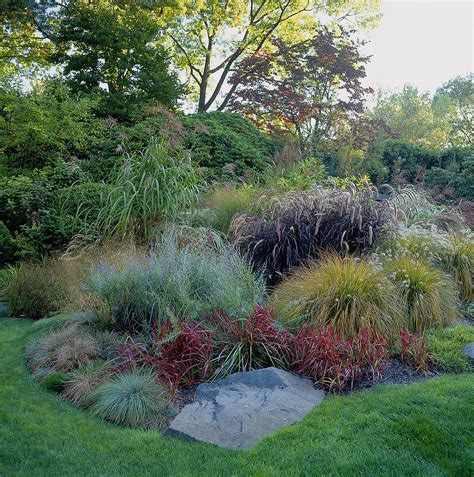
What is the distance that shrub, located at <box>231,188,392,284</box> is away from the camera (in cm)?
753

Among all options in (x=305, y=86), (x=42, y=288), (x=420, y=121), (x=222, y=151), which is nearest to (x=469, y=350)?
(x=42, y=288)

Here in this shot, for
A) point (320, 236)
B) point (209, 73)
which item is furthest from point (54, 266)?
point (209, 73)

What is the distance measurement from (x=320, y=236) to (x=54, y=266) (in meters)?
3.80

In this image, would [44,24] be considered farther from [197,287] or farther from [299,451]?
[299,451]

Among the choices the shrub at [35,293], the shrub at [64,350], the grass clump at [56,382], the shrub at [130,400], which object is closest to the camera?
the shrub at [130,400]

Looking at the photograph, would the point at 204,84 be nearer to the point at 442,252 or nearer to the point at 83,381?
the point at 442,252

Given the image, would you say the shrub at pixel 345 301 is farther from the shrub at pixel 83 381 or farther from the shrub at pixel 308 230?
the shrub at pixel 83 381

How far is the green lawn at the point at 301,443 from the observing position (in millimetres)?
3240

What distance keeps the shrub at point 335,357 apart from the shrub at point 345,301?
310 millimetres

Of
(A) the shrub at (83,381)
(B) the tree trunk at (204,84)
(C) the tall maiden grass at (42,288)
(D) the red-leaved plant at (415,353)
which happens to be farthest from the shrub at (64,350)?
(B) the tree trunk at (204,84)

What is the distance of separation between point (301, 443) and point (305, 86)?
674 inches

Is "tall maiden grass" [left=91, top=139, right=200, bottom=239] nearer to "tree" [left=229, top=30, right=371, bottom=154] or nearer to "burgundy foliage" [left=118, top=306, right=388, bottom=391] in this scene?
"burgundy foliage" [left=118, top=306, right=388, bottom=391]

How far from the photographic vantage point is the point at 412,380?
4.66 metres

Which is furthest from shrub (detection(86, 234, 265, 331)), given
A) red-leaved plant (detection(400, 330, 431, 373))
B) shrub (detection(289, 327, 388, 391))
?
red-leaved plant (detection(400, 330, 431, 373))
